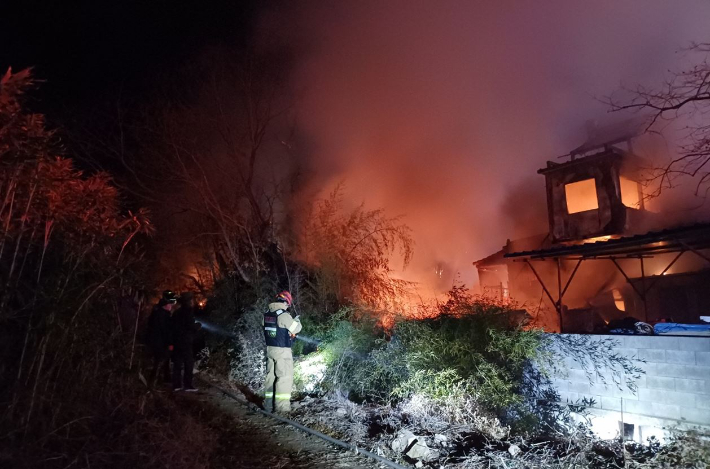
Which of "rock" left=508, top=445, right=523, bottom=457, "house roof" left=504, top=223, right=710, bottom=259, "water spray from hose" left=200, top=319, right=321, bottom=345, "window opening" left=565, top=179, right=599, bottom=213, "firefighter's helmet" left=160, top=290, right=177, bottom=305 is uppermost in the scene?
"window opening" left=565, top=179, right=599, bottom=213

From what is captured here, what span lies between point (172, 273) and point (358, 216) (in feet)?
31.8

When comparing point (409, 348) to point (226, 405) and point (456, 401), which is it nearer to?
point (456, 401)

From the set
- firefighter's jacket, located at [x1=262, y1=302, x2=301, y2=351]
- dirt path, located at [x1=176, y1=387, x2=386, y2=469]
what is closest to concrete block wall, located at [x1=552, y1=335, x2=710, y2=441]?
dirt path, located at [x1=176, y1=387, x2=386, y2=469]

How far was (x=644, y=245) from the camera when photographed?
1163 cm

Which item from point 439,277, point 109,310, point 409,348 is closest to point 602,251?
point 409,348

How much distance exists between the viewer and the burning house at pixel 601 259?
12547 mm

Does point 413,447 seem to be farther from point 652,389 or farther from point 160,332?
point 160,332

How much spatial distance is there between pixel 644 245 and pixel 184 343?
10780 millimetres

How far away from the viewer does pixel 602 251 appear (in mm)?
11625

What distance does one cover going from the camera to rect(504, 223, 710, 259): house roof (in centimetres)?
1002

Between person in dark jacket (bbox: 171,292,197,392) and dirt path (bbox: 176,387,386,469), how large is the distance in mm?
1244

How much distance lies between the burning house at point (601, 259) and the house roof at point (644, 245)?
2 cm

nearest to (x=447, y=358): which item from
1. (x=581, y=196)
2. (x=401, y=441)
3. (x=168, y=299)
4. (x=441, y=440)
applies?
(x=441, y=440)

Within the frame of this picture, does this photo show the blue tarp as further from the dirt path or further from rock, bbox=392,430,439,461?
the dirt path
